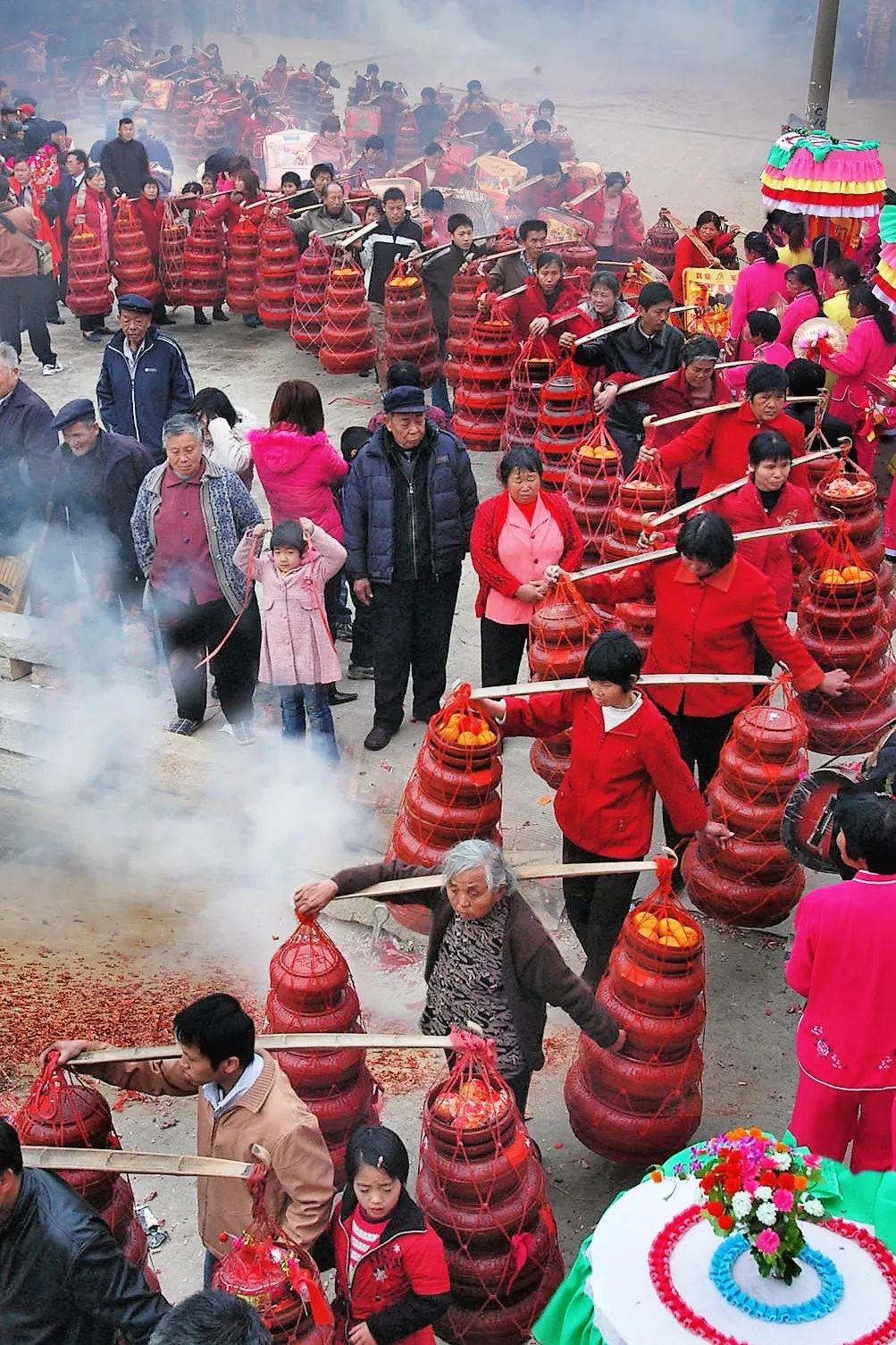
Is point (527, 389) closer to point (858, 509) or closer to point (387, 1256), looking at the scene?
point (858, 509)

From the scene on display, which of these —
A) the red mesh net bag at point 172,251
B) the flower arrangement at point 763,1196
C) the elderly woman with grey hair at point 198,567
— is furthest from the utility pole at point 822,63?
the flower arrangement at point 763,1196

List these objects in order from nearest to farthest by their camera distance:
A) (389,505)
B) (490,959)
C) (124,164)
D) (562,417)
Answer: (490,959) < (389,505) < (562,417) < (124,164)

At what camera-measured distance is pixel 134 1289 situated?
10.6 feet

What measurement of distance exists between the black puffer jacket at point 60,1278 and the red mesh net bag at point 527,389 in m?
6.60

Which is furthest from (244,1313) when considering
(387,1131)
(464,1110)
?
(464,1110)

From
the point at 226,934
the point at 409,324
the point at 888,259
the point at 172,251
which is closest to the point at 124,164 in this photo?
the point at 172,251

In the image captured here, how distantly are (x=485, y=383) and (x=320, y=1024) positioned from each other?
6277 millimetres

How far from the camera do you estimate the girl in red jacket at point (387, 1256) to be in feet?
11.4

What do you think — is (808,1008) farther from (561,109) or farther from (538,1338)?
(561,109)

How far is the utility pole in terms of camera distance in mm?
12422

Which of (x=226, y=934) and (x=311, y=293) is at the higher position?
(x=311, y=293)

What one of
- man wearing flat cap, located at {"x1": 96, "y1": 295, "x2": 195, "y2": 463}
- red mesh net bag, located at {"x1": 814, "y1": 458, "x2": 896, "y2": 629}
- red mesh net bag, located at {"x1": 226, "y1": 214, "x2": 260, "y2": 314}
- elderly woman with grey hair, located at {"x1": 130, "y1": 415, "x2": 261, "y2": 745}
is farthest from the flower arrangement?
red mesh net bag, located at {"x1": 226, "y1": 214, "x2": 260, "y2": 314}

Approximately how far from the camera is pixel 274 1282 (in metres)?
3.24

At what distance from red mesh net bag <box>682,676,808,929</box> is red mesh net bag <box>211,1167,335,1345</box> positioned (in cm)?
253
